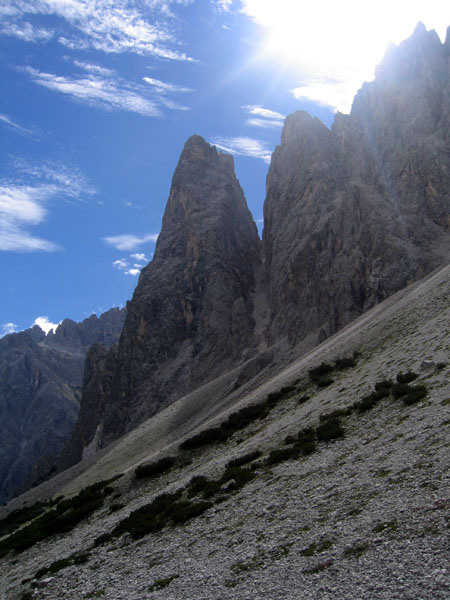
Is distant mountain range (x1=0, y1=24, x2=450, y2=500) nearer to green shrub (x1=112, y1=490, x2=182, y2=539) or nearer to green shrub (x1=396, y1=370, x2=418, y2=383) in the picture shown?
green shrub (x1=396, y1=370, x2=418, y2=383)

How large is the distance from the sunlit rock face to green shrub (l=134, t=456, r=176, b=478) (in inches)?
1464

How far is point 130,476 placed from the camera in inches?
1130

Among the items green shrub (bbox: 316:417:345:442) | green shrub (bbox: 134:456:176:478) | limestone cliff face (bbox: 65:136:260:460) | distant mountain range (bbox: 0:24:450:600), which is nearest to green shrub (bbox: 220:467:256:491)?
distant mountain range (bbox: 0:24:450:600)

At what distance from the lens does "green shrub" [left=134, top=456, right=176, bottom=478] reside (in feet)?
90.3

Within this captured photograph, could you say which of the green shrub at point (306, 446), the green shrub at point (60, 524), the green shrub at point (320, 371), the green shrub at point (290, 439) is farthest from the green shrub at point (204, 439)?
the green shrub at point (306, 446)

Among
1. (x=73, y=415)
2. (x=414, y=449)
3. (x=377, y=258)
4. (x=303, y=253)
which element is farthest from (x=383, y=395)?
(x=73, y=415)

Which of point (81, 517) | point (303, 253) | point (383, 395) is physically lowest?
point (81, 517)

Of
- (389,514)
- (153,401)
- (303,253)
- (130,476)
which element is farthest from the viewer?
(153,401)

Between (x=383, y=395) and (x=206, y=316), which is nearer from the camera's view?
(x=383, y=395)

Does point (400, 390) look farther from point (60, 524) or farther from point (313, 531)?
point (60, 524)

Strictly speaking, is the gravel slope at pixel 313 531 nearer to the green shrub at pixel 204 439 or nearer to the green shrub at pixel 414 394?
the green shrub at pixel 414 394

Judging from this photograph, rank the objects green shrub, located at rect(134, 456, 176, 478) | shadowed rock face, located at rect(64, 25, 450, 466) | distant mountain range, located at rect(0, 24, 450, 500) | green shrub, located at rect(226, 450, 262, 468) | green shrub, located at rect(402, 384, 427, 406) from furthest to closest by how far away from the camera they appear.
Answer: shadowed rock face, located at rect(64, 25, 450, 466), distant mountain range, located at rect(0, 24, 450, 500), green shrub, located at rect(134, 456, 176, 478), green shrub, located at rect(226, 450, 262, 468), green shrub, located at rect(402, 384, 427, 406)

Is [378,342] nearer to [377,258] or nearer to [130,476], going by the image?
[130,476]

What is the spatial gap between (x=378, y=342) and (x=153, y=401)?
2161 inches
